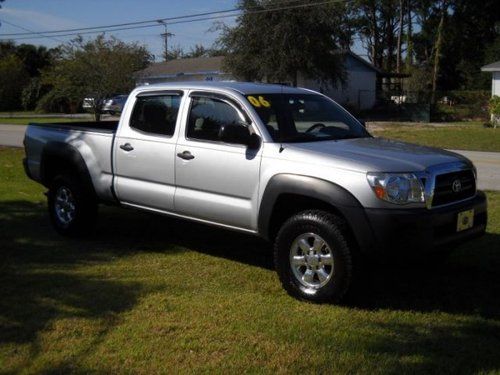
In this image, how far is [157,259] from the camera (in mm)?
6641

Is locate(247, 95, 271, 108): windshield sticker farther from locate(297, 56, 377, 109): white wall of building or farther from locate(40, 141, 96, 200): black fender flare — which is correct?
locate(297, 56, 377, 109): white wall of building

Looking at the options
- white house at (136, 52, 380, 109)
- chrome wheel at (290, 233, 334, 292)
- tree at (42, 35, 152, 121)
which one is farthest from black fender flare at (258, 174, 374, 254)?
white house at (136, 52, 380, 109)

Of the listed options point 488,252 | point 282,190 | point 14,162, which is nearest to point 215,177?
point 282,190

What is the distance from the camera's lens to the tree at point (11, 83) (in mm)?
53906

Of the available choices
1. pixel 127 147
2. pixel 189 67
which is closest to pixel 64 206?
pixel 127 147

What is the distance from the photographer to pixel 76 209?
738cm

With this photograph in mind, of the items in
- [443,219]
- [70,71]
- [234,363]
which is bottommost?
[234,363]

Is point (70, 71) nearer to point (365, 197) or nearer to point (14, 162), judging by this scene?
point (14, 162)

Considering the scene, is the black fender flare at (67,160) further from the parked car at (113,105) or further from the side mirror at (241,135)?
the parked car at (113,105)

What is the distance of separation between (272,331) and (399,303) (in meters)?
1.29

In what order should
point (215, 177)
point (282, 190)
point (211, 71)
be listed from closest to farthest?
point (282, 190) < point (215, 177) < point (211, 71)

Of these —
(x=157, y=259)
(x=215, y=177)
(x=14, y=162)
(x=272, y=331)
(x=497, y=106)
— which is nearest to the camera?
(x=272, y=331)

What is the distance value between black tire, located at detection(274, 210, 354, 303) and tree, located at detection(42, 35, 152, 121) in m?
26.0

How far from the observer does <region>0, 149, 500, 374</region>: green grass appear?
13.6 ft
